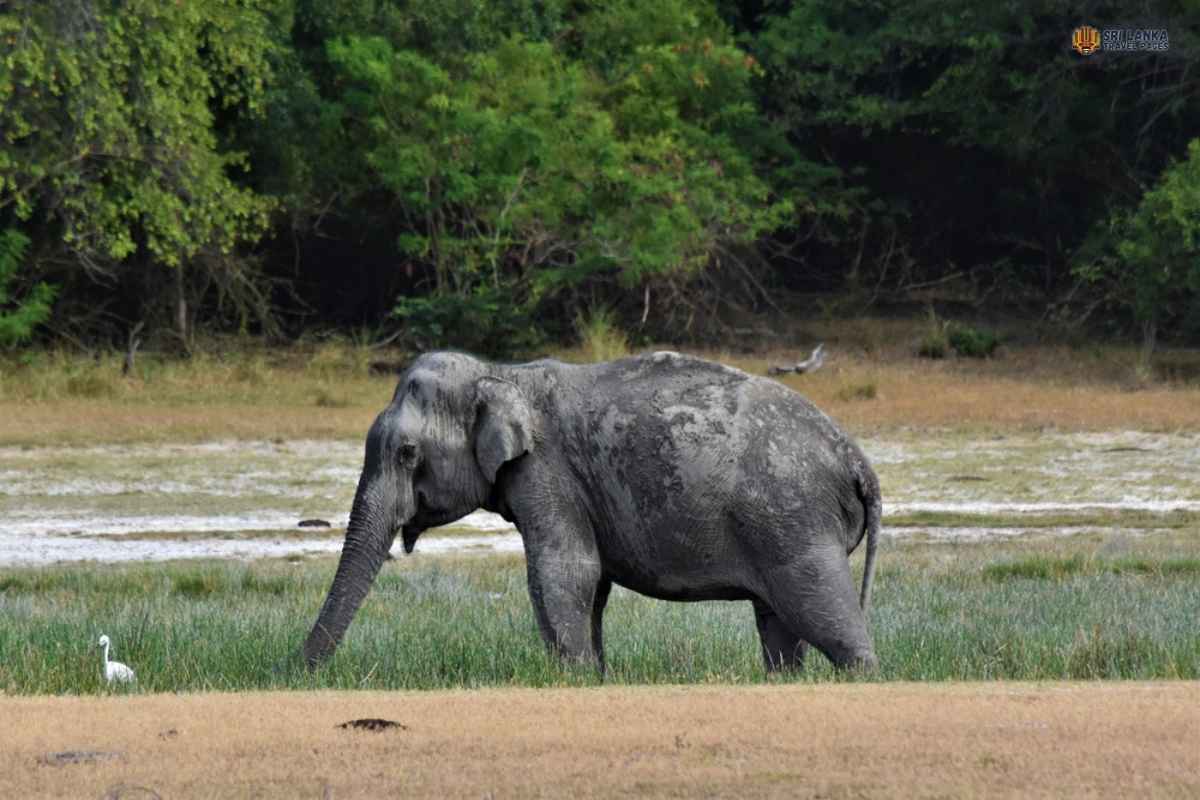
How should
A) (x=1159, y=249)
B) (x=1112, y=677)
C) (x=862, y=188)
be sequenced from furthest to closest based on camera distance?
(x=862, y=188), (x=1159, y=249), (x=1112, y=677)

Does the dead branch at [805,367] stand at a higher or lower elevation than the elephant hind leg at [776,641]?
lower

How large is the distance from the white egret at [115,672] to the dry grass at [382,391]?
14929mm

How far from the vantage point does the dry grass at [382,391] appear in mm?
25188

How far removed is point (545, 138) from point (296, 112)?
3705mm

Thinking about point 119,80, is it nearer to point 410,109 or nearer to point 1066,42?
point 410,109

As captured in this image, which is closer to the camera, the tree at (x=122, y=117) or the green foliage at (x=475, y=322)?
the tree at (x=122, y=117)

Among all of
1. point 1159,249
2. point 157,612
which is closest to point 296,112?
point 1159,249

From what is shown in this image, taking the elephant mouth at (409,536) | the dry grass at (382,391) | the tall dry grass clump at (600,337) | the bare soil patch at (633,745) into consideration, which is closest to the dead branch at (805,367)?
the dry grass at (382,391)

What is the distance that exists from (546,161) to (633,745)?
2550 centimetres

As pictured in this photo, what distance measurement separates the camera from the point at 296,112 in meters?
31.8

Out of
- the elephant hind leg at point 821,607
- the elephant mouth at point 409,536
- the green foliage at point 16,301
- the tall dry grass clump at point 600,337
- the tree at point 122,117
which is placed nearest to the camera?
the elephant hind leg at point 821,607

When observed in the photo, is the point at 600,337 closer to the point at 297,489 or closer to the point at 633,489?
the point at 297,489

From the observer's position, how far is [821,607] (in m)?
9.52

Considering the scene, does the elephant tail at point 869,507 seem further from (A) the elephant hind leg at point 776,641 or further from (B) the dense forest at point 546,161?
(B) the dense forest at point 546,161
